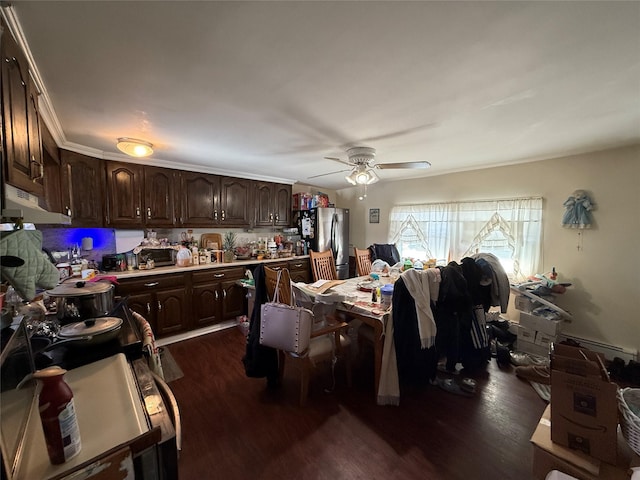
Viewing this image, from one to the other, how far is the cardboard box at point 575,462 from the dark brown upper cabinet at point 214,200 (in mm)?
3744

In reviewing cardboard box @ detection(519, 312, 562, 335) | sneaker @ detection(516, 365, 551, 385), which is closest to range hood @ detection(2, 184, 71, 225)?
sneaker @ detection(516, 365, 551, 385)

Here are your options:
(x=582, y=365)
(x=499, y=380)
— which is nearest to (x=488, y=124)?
(x=582, y=365)

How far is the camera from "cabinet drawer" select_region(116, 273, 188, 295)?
2.68 m

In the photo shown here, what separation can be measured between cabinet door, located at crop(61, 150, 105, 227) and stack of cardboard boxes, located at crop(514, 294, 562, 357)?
15.8 ft

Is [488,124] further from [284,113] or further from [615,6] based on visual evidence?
[284,113]

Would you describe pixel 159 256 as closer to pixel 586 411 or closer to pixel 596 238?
pixel 586 411

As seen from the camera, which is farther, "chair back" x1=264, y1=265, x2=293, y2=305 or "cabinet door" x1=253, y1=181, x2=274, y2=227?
"cabinet door" x1=253, y1=181, x2=274, y2=227

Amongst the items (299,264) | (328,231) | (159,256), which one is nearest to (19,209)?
(159,256)

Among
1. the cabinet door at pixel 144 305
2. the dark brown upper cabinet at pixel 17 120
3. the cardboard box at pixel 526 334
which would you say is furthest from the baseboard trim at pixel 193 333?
the cardboard box at pixel 526 334

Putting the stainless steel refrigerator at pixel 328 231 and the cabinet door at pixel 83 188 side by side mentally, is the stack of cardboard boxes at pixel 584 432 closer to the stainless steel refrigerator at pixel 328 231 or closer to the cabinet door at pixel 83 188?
the stainless steel refrigerator at pixel 328 231

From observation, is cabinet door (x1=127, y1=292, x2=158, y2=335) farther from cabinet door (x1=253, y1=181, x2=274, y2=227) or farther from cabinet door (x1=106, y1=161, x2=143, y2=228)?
cabinet door (x1=253, y1=181, x2=274, y2=227)

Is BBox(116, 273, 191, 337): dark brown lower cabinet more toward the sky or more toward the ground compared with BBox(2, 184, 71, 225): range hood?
more toward the ground

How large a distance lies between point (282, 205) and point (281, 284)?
2647 mm

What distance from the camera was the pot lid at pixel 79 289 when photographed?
1343mm
